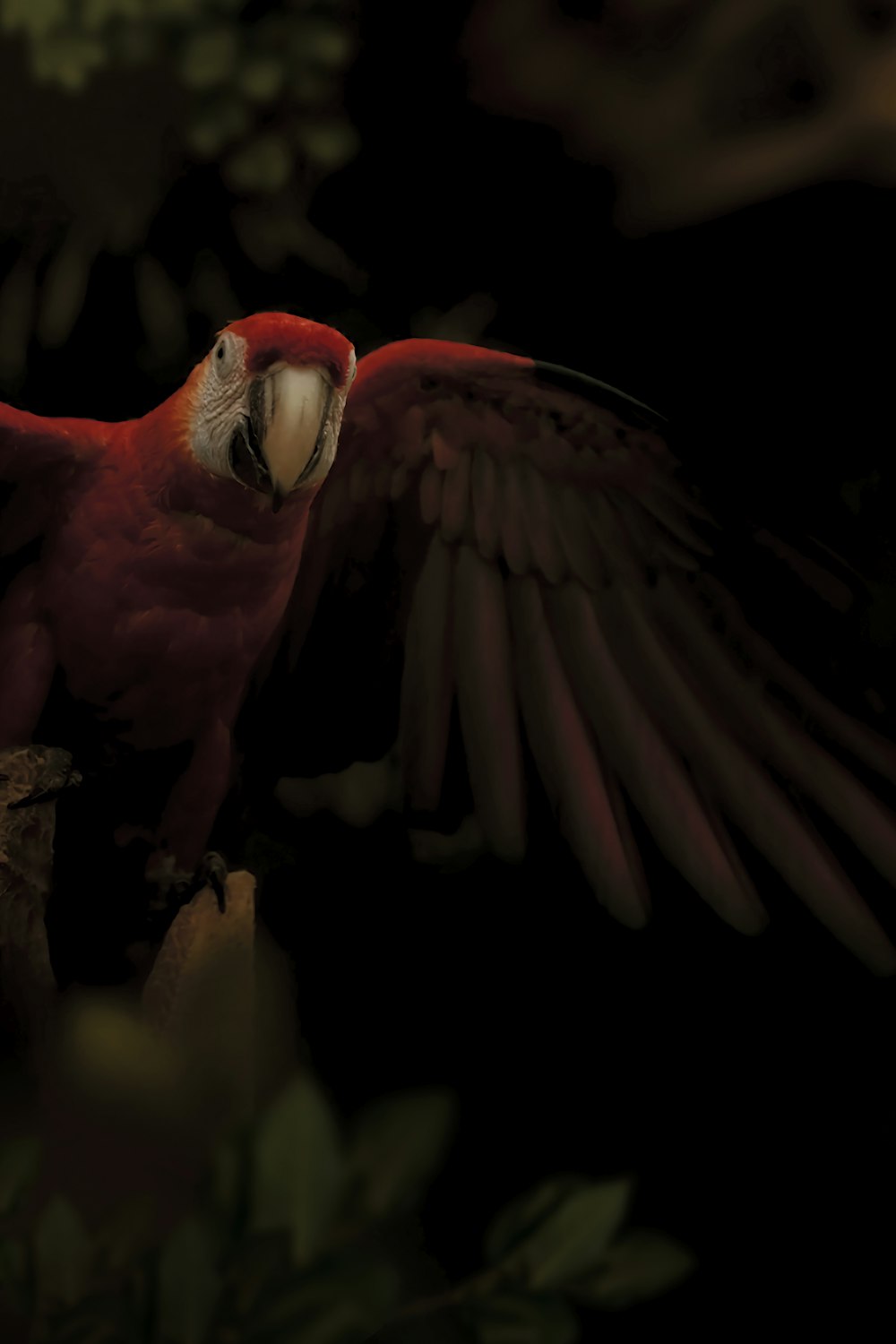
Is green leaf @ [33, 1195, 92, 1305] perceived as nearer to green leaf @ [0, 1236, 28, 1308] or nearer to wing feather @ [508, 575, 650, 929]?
green leaf @ [0, 1236, 28, 1308]

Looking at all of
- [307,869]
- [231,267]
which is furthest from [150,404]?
[307,869]

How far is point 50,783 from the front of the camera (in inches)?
20.3

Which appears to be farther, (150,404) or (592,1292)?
(150,404)

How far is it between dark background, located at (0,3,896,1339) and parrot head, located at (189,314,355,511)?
13 centimetres

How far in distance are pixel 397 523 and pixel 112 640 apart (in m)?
0.16

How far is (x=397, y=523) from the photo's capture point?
571mm

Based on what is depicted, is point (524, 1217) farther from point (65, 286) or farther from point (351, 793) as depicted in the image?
point (65, 286)

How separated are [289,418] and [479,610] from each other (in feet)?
0.54

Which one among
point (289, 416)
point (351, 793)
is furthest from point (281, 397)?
point (351, 793)

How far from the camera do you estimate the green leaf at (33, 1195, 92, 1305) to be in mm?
375

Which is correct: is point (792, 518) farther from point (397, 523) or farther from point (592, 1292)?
point (592, 1292)

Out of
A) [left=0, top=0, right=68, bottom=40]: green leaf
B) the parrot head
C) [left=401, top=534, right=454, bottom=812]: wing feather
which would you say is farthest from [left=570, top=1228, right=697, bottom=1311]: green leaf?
[left=0, top=0, right=68, bottom=40]: green leaf

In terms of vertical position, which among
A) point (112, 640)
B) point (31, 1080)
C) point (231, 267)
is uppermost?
point (231, 267)

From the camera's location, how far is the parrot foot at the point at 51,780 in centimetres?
51
